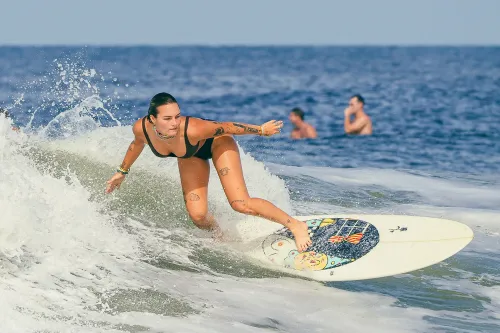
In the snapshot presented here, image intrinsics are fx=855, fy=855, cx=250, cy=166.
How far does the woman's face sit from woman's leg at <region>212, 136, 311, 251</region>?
64 cm

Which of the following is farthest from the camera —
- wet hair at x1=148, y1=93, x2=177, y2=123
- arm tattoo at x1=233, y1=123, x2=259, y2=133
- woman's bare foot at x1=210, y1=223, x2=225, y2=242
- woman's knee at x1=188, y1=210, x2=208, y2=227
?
woman's bare foot at x1=210, y1=223, x2=225, y2=242

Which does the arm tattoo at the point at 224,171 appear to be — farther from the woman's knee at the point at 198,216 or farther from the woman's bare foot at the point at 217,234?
the woman's bare foot at the point at 217,234

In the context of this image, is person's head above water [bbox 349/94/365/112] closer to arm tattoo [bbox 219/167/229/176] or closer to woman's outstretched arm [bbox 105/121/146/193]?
woman's outstretched arm [bbox 105/121/146/193]

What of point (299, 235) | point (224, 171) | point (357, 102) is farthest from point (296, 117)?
point (224, 171)

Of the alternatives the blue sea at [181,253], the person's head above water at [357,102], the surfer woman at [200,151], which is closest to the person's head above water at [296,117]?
the person's head above water at [357,102]

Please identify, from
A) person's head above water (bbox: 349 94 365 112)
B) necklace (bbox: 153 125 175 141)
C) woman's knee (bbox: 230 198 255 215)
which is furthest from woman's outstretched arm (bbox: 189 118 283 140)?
person's head above water (bbox: 349 94 365 112)

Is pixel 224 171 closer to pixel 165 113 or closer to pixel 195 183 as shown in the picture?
pixel 195 183

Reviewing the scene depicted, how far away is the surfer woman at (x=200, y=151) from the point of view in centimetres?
711

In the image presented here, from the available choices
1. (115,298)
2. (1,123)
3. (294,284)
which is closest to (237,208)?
(294,284)

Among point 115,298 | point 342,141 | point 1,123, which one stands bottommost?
point 115,298

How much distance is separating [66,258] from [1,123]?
188cm

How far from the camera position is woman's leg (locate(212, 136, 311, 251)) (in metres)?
7.51

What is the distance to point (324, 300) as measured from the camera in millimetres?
7156

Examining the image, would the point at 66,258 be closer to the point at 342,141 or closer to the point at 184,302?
the point at 184,302
